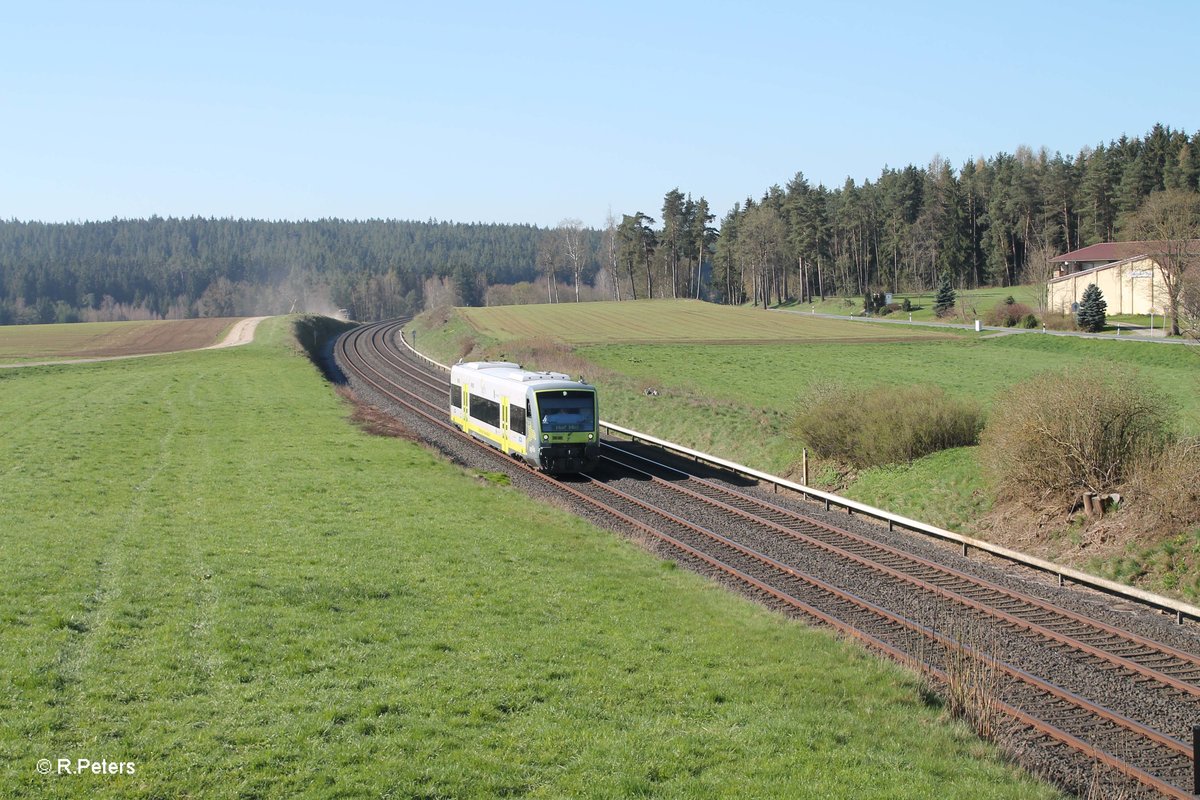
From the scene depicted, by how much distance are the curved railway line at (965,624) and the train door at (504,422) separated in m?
3.16

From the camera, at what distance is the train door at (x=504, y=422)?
3116 cm

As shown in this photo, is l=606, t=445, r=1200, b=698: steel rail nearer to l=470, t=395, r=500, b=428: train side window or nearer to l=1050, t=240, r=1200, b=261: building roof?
l=470, t=395, r=500, b=428: train side window

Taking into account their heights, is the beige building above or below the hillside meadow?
above

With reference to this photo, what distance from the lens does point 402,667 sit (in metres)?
10.7

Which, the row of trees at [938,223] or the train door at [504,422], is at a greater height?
the row of trees at [938,223]

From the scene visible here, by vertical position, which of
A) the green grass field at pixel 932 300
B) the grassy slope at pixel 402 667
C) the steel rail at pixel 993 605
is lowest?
the steel rail at pixel 993 605

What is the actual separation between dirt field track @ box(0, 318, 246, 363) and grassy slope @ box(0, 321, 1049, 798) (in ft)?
174

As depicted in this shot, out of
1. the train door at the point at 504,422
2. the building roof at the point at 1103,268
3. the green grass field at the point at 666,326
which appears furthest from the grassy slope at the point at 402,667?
the building roof at the point at 1103,268

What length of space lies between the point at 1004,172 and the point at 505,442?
320 feet

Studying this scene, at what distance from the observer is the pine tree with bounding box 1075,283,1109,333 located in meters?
65.9

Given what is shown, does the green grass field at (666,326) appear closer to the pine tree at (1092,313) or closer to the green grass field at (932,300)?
the pine tree at (1092,313)

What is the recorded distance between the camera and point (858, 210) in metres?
115

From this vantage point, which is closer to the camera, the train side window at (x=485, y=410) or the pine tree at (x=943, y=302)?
the train side window at (x=485, y=410)

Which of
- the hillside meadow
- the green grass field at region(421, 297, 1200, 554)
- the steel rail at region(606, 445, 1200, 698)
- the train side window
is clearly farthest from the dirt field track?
the steel rail at region(606, 445, 1200, 698)
